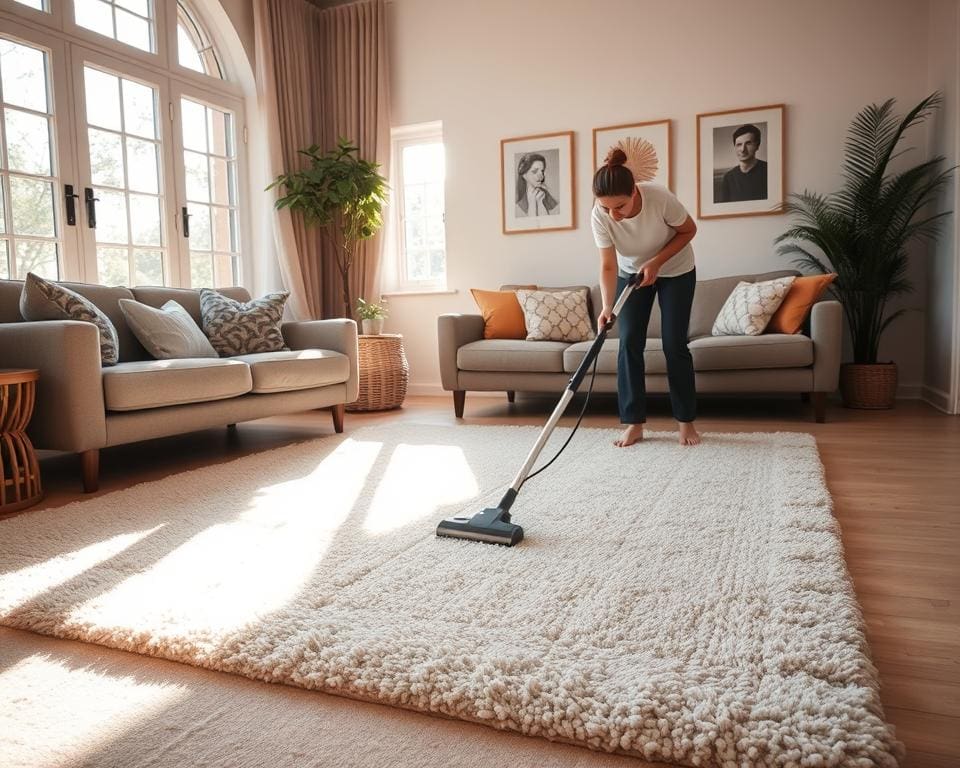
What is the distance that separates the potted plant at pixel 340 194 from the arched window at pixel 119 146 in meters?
0.49

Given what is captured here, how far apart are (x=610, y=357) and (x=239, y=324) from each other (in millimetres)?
1836

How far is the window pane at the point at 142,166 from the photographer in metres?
4.07

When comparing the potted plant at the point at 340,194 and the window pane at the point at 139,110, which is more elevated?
the window pane at the point at 139,110

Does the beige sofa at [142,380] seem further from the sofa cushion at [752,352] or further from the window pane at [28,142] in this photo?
the sofa cushion at [752,352]

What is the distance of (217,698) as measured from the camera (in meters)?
1.09

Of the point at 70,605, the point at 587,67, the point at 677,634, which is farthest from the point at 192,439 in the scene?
the point at 587,67

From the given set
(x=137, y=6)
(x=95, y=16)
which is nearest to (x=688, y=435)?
(x=95, y=16)

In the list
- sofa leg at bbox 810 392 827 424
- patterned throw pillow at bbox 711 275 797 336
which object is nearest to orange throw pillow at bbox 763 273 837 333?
patterned throw pillow at bbox 711 275 797 336

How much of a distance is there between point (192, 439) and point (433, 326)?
2089 millimetres

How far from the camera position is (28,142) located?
352 cm

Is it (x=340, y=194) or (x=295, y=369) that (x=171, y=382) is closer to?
(x=295, y=369)

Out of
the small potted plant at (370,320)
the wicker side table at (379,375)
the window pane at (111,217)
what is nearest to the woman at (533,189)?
the small potted plant at (370,320)

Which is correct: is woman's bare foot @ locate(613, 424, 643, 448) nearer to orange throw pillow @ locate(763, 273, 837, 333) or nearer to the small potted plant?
orange throw pillow @ locate(763, 273, 837, 333)

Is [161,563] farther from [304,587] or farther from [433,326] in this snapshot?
[433,326]
